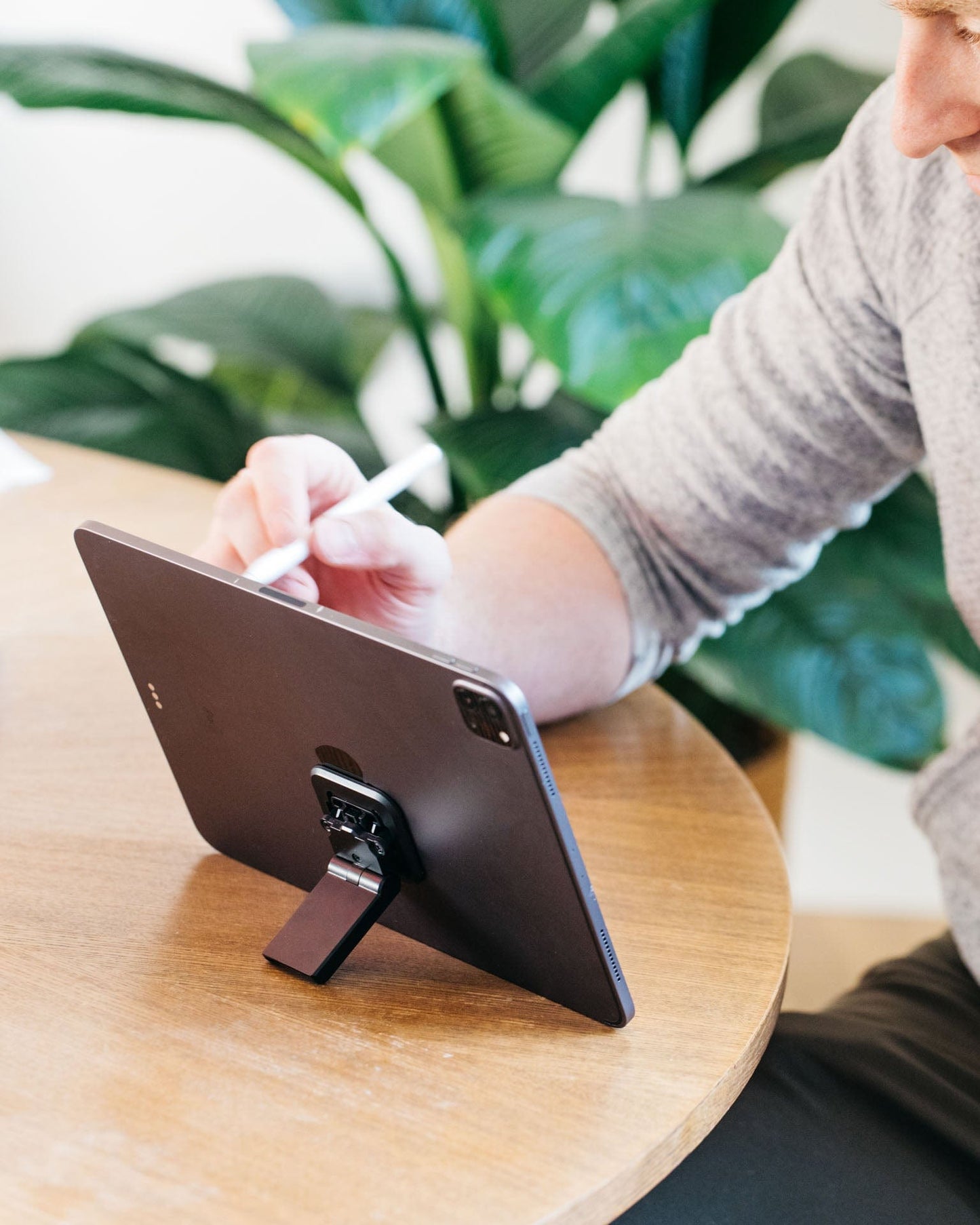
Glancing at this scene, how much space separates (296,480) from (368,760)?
169 mm

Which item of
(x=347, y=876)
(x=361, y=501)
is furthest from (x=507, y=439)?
(x=347, y=876)

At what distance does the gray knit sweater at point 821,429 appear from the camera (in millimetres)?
640

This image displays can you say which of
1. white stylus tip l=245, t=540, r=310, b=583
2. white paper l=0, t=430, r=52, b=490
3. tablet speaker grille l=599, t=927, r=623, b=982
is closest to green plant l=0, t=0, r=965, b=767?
white paper l=0, t=430, r=52, b=490

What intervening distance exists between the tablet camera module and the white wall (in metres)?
1.34

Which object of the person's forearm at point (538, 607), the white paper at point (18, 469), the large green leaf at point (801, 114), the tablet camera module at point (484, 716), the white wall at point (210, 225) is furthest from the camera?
the white wall at point (210, 225)

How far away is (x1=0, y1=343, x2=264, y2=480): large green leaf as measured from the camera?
1189mm

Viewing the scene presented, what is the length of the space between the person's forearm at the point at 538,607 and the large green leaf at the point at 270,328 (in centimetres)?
68

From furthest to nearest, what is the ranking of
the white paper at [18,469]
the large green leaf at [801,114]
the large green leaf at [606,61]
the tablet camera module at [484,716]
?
the large green leaf at [801,114]
the large green leaf at [606,61]
the white paper at [18,469]
the tablet camera module at [484,716]

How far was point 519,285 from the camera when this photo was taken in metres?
0.93

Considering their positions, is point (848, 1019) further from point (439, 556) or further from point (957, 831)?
point (439, 556)

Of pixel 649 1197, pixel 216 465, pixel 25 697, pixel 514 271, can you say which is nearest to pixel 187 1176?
pixel 649 1197

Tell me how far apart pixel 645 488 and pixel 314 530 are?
0.90 ft

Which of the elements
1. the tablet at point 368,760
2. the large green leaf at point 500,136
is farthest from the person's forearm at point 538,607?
the large green leaf at point 500,136

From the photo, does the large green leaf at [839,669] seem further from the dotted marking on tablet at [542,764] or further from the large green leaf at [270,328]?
the dotted marking on tablet at [542,764]
